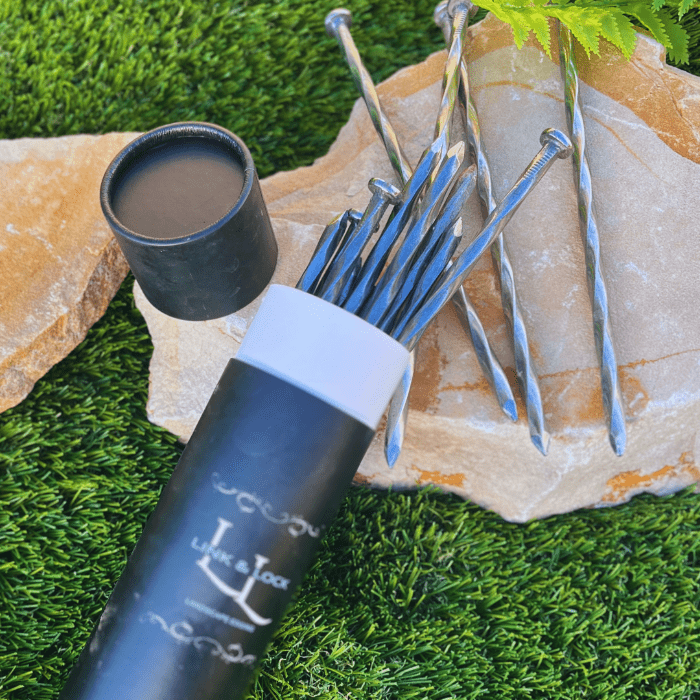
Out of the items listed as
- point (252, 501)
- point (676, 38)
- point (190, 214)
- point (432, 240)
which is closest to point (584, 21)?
point (676, 38)

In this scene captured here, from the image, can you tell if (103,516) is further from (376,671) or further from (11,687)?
(376,671)

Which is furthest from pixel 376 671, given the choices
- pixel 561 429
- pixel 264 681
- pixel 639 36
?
pixel 639 36

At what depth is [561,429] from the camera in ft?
2.58

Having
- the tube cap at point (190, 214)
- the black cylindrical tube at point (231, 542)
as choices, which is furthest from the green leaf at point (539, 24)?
the black cylindrical tube at point (231, 542)

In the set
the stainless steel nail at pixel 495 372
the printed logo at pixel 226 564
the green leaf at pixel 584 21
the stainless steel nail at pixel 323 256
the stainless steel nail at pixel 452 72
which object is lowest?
the printed logo at pixel 226 564

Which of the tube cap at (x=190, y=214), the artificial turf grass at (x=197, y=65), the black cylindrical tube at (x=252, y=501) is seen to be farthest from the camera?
the artificial turf grass at (x=197, y=65)

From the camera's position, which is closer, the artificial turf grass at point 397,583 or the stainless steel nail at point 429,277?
the stainless steel nail at point 429,277

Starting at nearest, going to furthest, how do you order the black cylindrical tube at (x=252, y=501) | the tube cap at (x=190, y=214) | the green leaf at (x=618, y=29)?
the black cylindrical tube at (x=252, y=501), the tube cap at (x=190, y=214), the green leaf at (x=618, y=29)

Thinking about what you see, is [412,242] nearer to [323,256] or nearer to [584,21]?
[323,256]

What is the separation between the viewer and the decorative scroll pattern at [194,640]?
1.96 feet

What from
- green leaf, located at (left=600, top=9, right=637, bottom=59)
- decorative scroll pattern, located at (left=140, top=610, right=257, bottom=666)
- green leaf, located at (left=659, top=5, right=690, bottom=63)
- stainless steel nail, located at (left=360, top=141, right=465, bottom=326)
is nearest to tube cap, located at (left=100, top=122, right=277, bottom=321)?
stainless steel nail, located at (left=360, top=141, right=465, bottom=326)

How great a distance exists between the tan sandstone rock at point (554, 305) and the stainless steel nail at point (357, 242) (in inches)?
7.9

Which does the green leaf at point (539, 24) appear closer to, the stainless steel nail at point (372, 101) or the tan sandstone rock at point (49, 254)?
the stainless steel nail at point (372, 101)

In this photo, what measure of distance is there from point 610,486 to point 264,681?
0.49 meters
